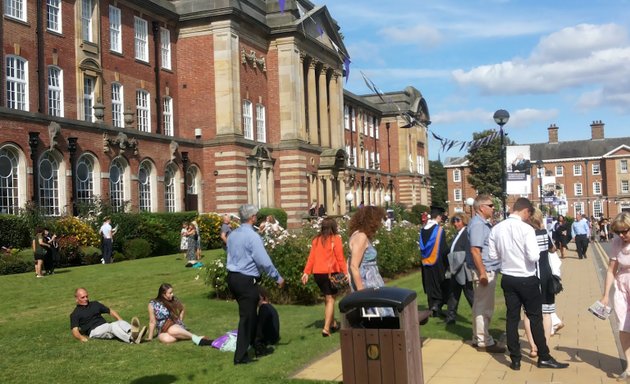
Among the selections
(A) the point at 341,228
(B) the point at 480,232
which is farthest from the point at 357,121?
(B) the point at 480,232

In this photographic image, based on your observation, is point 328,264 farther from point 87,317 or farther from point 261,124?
point 261,124

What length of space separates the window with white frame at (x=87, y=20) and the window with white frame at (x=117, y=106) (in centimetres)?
251

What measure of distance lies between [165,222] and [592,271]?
17467 millimetres

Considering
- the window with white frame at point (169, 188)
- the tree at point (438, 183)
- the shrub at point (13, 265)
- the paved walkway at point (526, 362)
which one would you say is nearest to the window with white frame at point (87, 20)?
the window with white frame at point (169, 188)

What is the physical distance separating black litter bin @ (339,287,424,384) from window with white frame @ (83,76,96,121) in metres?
27.2

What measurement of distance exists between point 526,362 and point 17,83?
24484 mm

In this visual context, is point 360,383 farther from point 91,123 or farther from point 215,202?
point 215,202

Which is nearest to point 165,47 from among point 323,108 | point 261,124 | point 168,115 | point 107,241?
point 168,115

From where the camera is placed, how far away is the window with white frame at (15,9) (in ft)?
89.7

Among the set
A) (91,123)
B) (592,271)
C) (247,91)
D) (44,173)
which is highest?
(247,91)

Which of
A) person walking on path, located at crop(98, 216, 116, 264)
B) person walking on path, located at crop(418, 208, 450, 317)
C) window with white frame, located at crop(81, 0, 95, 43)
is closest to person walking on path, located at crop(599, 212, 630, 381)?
person walking on path, located at crop(418, 208, 450, 317)

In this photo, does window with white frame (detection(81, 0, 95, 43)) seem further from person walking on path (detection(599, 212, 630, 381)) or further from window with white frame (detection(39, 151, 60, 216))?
person walking on path (detection(599, 212, 630, 381))

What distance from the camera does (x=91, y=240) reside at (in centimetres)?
2577

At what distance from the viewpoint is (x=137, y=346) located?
10078 millimetres
